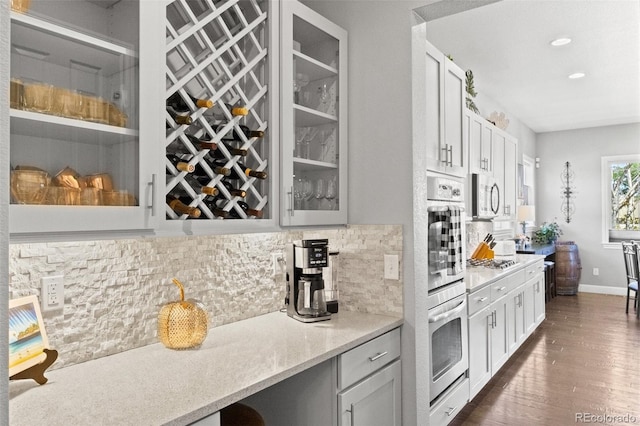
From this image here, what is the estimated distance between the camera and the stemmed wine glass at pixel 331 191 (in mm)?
2293

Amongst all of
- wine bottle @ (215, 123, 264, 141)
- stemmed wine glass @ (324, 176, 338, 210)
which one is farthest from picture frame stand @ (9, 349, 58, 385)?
stemmed wine glass @ (324, 176, 338, 210)

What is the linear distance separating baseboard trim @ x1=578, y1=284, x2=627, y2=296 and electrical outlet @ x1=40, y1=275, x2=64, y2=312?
8453 mm

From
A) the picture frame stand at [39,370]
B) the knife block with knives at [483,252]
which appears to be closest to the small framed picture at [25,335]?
the picture frame stand at [39,370]

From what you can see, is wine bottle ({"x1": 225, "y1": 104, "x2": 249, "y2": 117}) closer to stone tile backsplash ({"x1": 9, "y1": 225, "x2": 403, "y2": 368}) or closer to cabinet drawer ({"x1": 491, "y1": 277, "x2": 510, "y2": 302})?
stone tile backsplash ({"x1": 9, "y1": 225, "x2": 403, "y2": 368})

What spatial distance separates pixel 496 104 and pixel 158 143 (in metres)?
5.71

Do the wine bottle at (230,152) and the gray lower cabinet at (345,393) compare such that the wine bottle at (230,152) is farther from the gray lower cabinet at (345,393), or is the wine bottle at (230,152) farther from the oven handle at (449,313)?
the oven handle at (449,313)

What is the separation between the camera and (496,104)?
244 inches

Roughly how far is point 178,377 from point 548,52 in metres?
4.49

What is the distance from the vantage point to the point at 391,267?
7.43ft

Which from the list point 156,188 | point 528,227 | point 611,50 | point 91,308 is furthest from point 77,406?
point 528,227

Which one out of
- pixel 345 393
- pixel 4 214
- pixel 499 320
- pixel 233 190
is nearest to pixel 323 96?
pixel 233 190

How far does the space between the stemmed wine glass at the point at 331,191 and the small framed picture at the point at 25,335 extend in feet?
4.35

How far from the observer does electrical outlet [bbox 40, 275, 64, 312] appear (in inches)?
58.2

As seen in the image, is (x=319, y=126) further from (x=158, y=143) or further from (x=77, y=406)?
(x=77, y=406)
